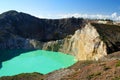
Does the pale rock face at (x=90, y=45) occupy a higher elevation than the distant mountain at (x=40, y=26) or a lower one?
lower

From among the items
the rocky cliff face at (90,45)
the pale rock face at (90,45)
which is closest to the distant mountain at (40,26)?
the rocky cliff face at (90,45)

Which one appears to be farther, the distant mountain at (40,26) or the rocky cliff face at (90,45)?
the distant mountain at (40,26)

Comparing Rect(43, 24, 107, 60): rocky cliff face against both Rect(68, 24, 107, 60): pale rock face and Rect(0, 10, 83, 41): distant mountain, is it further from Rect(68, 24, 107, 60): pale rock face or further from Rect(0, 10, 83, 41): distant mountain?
Rect(0, 10, 83, 41): distant mountain

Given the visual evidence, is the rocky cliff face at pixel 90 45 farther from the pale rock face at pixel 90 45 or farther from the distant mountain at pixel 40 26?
the distant mountain at pixel 40 26

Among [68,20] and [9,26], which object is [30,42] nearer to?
[9,26]

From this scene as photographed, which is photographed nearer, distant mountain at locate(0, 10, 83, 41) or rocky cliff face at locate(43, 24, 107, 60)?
rocky cliff face at locate(43, 24, 107, 60)

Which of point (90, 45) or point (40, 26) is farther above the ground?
point (40, 26)

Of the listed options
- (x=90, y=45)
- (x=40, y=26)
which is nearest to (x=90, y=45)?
(x=90, y=45)

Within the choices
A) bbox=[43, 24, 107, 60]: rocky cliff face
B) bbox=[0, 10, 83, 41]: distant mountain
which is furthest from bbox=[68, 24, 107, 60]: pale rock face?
bbox=[0, 10, 83, 41]: distant mountain

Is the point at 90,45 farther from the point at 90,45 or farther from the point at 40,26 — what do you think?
the point at 40,26

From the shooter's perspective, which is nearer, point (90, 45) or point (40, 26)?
point (90, 45)

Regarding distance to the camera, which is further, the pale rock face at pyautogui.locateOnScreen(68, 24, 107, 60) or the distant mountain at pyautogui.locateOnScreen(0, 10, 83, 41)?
the distant mountain at pyautogui.locateOnScreen(0, 10, 83, 41)

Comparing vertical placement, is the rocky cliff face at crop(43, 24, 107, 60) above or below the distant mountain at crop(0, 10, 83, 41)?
below
